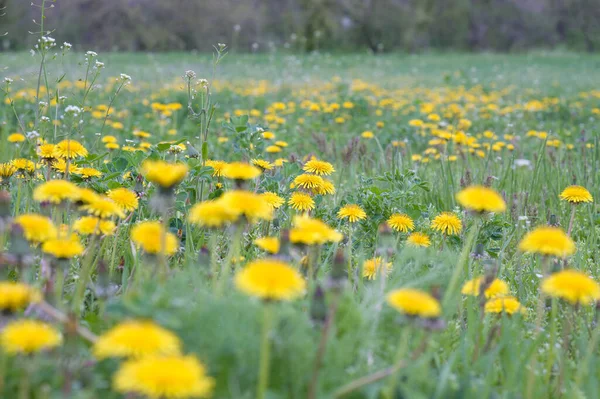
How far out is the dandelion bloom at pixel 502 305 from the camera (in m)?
1.39

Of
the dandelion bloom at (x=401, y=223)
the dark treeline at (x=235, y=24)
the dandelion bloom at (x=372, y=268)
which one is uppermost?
the dark treeline at (x=235, y=24)

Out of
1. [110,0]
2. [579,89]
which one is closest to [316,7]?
[110,0]

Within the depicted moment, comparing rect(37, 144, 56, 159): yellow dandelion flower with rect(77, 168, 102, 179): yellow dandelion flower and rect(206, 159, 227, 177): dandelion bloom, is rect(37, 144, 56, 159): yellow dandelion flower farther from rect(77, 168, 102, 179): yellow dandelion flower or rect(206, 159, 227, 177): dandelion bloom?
rect(206, 159, 227, 177): dandelion bloom

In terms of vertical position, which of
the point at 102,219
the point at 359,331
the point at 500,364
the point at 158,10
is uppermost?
the point at 158,10

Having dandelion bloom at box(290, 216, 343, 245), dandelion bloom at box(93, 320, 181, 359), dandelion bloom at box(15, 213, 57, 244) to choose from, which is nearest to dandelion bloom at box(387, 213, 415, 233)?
dandelion bloom at box(290, 216, 343, 245)

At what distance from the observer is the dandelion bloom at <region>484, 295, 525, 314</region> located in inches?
54.9

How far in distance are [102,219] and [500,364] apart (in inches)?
36.7

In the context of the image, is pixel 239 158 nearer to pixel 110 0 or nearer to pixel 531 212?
pixel 531 212

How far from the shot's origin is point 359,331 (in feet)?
3.81

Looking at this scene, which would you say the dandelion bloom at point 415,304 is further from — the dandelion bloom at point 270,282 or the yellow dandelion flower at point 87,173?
the yellow dandelion flower at point 87,173

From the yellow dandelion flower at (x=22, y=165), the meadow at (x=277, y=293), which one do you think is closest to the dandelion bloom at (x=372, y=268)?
the meadow at (x=277, y=293)

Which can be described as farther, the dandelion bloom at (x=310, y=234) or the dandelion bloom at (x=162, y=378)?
the dandelion bloom at (x=310, y=234)

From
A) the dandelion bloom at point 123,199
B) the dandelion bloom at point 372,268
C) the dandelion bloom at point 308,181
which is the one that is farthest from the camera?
the dandelion bloom at point 308,181

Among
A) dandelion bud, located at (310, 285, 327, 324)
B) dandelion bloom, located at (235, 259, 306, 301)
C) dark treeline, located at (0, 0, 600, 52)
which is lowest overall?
dandelion bud, located at (310, 285, 327, 324)
